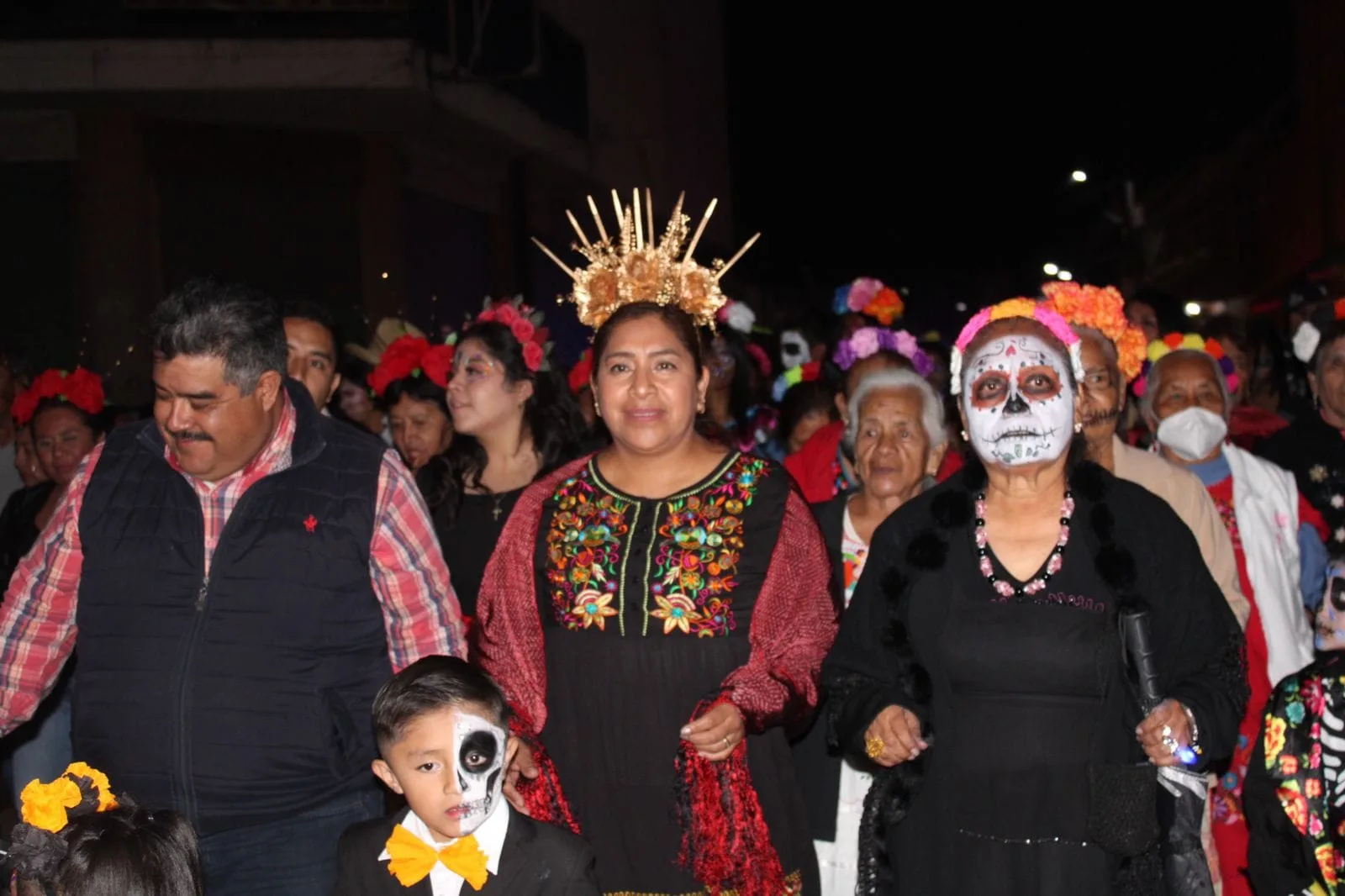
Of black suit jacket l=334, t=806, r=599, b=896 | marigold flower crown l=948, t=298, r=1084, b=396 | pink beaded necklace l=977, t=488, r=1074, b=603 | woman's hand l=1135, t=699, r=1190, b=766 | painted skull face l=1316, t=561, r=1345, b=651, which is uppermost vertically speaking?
marigold flower crown l=948, t=298, r=1084, b=396

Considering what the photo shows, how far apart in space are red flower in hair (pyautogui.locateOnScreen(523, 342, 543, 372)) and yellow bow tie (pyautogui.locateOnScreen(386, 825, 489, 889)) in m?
3.09

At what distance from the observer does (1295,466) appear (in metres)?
6.71

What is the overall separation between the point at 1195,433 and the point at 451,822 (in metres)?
3.78

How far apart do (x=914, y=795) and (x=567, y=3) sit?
1713 centimetres

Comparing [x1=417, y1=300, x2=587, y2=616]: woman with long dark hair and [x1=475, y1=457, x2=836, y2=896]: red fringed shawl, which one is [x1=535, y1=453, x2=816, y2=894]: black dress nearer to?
[x1=475, y1=457, x2=836, y2=896]: red fringed shawl

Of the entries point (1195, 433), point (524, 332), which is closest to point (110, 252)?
point (524, 332)

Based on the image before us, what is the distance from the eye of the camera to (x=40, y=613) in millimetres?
4242

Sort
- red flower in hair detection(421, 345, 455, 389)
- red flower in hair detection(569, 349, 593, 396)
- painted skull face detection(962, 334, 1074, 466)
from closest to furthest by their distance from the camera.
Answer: painted skull face detection(962, 334, 1074, 466) < red flower in hair detection(421, 345, 455, 389) < red flower in hair detection(569, 349, 593, 396)

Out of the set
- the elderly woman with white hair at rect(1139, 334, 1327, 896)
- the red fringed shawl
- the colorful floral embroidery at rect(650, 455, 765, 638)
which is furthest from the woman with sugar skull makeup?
the elderly woman with white hair at rect(1139, 334, 1327, 896)

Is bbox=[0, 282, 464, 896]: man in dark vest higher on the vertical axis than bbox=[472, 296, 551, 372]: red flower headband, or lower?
lower

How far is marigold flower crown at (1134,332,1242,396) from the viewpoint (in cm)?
679

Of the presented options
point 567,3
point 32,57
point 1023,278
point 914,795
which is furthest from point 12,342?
point 1023,278

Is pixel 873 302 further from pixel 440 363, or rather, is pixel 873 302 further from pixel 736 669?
pixel 736 669

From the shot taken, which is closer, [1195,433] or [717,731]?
[717,731]
